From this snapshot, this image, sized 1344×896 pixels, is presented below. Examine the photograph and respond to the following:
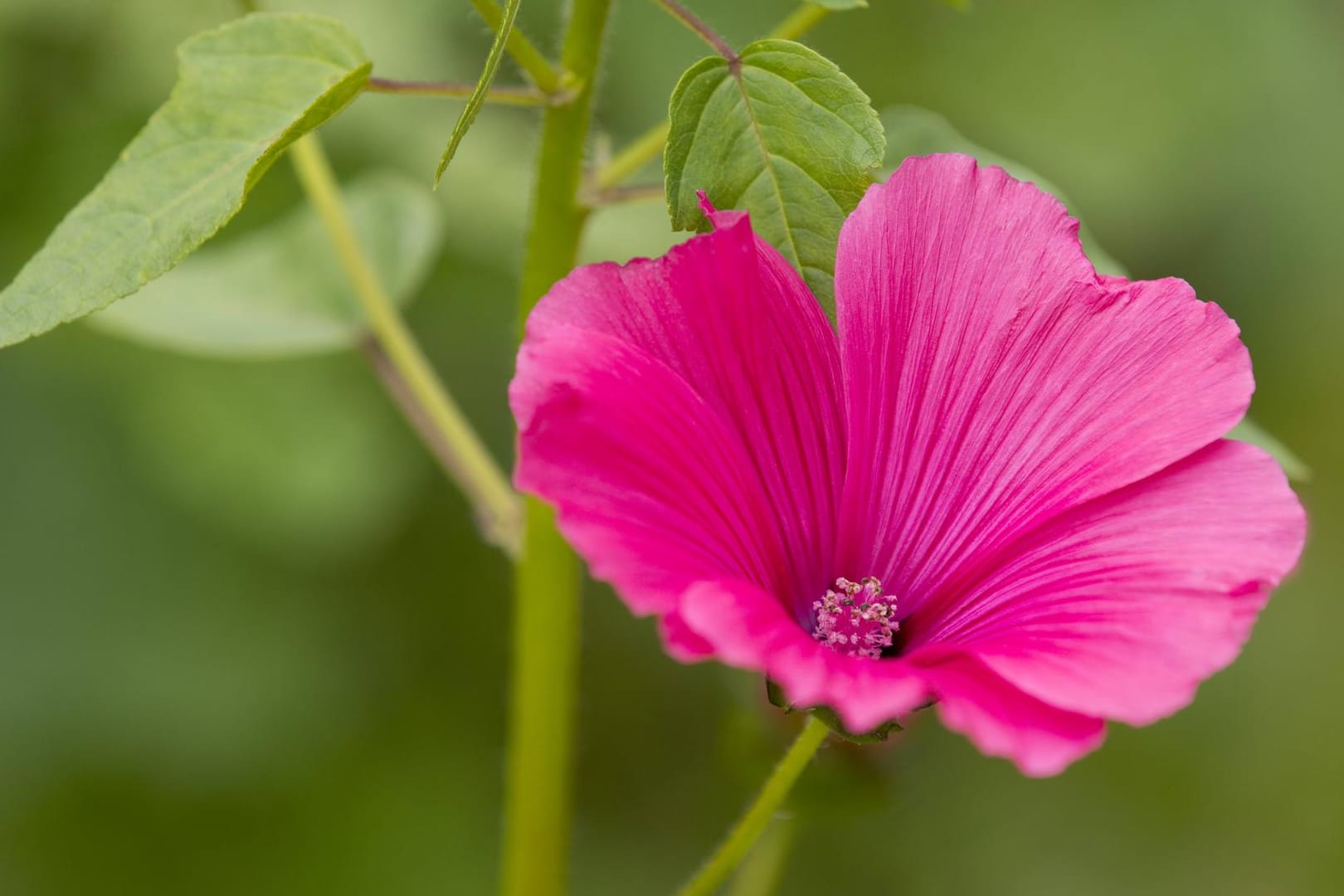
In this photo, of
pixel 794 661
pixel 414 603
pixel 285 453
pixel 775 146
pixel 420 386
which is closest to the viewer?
pixel 794 661

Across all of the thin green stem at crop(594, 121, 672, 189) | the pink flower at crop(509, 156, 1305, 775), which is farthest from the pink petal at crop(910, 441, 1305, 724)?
the thin green stem at crop(594, 121, 672, 189)

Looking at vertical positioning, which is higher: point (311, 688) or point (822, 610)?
point (822, 610)

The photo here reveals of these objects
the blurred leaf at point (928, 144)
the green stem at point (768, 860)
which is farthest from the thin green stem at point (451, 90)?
the green stem at point (768, 860)

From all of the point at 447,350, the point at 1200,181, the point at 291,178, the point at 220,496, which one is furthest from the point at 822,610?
the point at 1200,181

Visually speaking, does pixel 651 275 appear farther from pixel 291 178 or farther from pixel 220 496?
pixel 291 178

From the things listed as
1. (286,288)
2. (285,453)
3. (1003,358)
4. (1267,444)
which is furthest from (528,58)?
(285,453)

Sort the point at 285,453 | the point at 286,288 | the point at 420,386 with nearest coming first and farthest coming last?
the point at 420,386 → the point at 286,288 → the point at 285,453

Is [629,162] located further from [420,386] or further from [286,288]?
[286,288]
